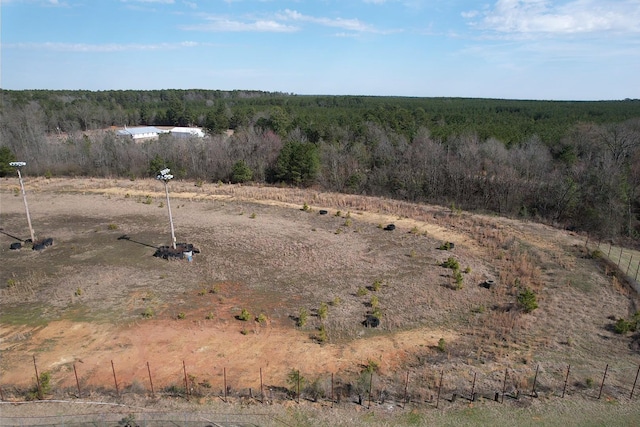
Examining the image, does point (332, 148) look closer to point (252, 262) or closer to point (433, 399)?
point (252, 262)

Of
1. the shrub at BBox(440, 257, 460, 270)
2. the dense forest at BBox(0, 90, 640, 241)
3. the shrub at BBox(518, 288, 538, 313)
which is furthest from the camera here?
the dense forest at BBox(0, 90, 640, 241)

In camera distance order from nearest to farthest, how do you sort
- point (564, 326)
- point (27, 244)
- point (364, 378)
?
1. point (364, 378)
2. point (564, 326)
3. point (27, 244)

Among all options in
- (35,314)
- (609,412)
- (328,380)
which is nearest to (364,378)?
(328,380)

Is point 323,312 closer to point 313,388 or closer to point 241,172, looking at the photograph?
point 313,388

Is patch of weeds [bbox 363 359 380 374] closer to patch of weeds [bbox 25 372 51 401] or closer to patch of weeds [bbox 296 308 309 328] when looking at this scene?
patch of weeds [bbox 296 308 309 328]

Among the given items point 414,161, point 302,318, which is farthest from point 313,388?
point 414,161

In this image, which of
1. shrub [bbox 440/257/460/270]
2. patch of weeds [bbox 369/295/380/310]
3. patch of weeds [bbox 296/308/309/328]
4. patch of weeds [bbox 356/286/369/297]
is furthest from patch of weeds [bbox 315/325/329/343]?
shrub [bbox 440/257/460/270]
